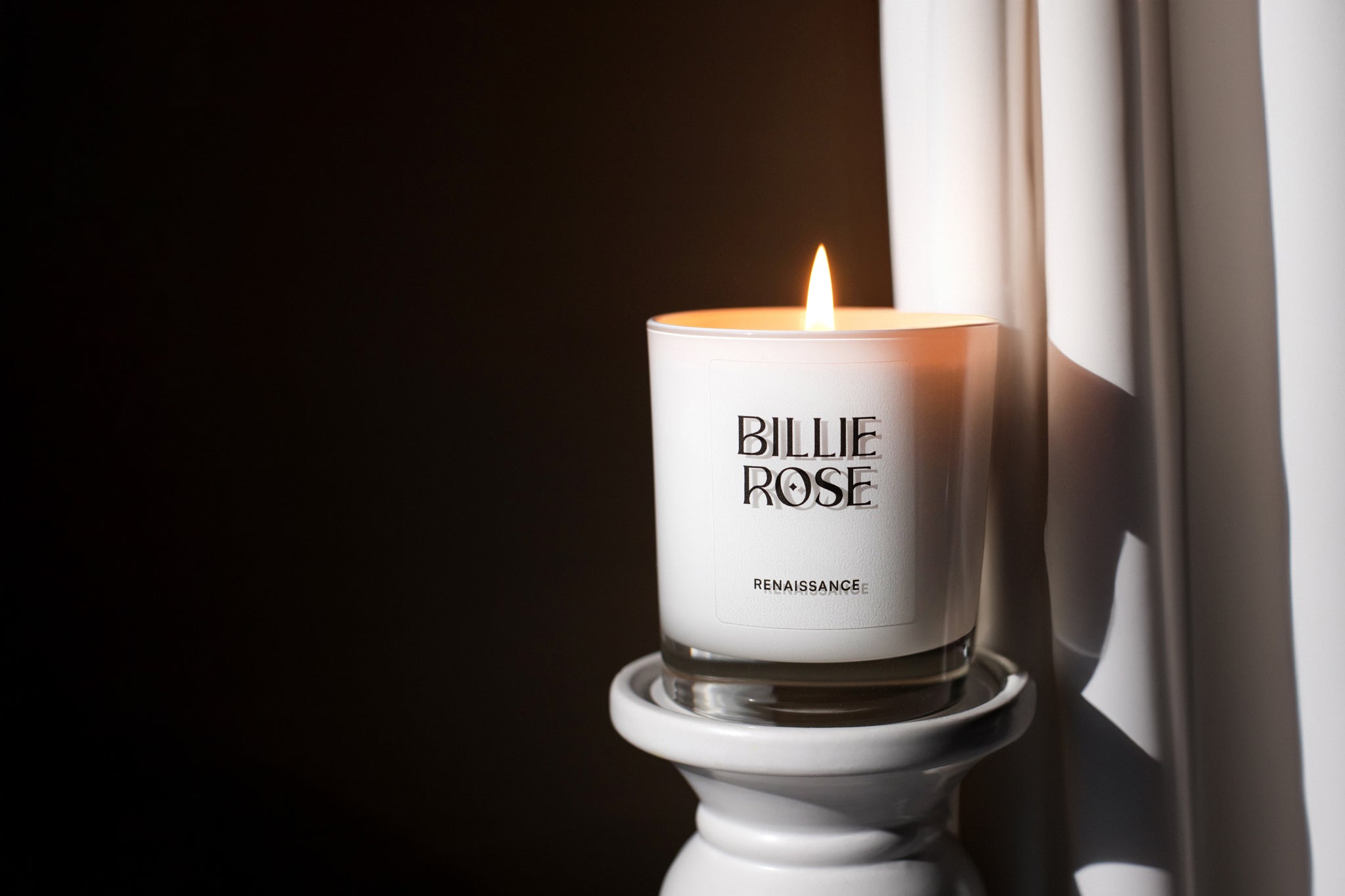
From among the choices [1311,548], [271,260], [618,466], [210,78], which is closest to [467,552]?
[618,466]

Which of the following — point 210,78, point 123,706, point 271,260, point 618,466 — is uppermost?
point 210,78

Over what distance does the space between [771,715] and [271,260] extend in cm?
41

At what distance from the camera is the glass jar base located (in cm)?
44

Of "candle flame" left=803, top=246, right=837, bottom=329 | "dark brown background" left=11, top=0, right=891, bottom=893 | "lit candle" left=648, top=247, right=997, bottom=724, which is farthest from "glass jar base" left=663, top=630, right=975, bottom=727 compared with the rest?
"dark brown background" left=11, top=0, right=891, bottom=893

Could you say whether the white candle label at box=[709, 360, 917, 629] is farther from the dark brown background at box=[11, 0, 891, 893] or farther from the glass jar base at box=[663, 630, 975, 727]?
the dark brown background at box=[11, 0, 891, 893]

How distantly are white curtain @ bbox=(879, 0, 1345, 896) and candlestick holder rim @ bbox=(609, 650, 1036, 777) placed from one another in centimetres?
8

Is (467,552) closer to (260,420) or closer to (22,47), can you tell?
(260,420)

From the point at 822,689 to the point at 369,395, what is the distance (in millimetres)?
360

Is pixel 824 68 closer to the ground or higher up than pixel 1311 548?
higher up

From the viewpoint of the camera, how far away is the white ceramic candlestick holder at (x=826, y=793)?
423 millimetres

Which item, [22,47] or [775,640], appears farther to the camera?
[22,47]

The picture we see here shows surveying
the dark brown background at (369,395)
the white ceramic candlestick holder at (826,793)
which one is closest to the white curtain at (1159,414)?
the white ceramic candlestick holder at (826,793)

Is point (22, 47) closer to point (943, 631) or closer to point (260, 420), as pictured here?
point (260, 420)

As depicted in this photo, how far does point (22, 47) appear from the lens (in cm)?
61
